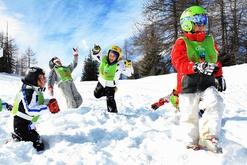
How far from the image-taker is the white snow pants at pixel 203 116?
18.8 ft

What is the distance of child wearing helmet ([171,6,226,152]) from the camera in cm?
582

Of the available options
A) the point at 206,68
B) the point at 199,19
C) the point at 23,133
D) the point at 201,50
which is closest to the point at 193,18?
the point at 199,19

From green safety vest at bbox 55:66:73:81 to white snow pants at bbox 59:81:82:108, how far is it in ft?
0.40

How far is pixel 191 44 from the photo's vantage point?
608 centimetres

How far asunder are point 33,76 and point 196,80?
2660 millimetres

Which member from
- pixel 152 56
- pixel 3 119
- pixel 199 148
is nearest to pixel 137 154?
pixel 199 148

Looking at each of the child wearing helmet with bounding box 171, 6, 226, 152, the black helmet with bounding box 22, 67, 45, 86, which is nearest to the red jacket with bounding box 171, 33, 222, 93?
the child wearing helmet with bounding box 171, 6, 226, 152

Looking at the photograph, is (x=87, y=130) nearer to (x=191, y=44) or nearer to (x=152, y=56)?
(x=191, y=44)

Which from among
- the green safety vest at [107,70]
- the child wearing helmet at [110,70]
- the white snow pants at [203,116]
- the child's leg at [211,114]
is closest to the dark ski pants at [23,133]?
the white snow pants at [203,116]

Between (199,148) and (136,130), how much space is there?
1.75 metres

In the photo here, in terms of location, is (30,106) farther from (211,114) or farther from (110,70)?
(110,70)

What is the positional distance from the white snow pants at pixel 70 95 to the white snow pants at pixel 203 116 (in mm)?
5354

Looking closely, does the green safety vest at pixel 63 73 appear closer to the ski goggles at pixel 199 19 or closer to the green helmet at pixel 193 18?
the green helmet at pixel 193 18

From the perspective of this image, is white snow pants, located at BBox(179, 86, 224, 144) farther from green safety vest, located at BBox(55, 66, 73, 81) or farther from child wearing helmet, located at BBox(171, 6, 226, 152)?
green safety vest, located at BBox(55, 66, 73, 81)
